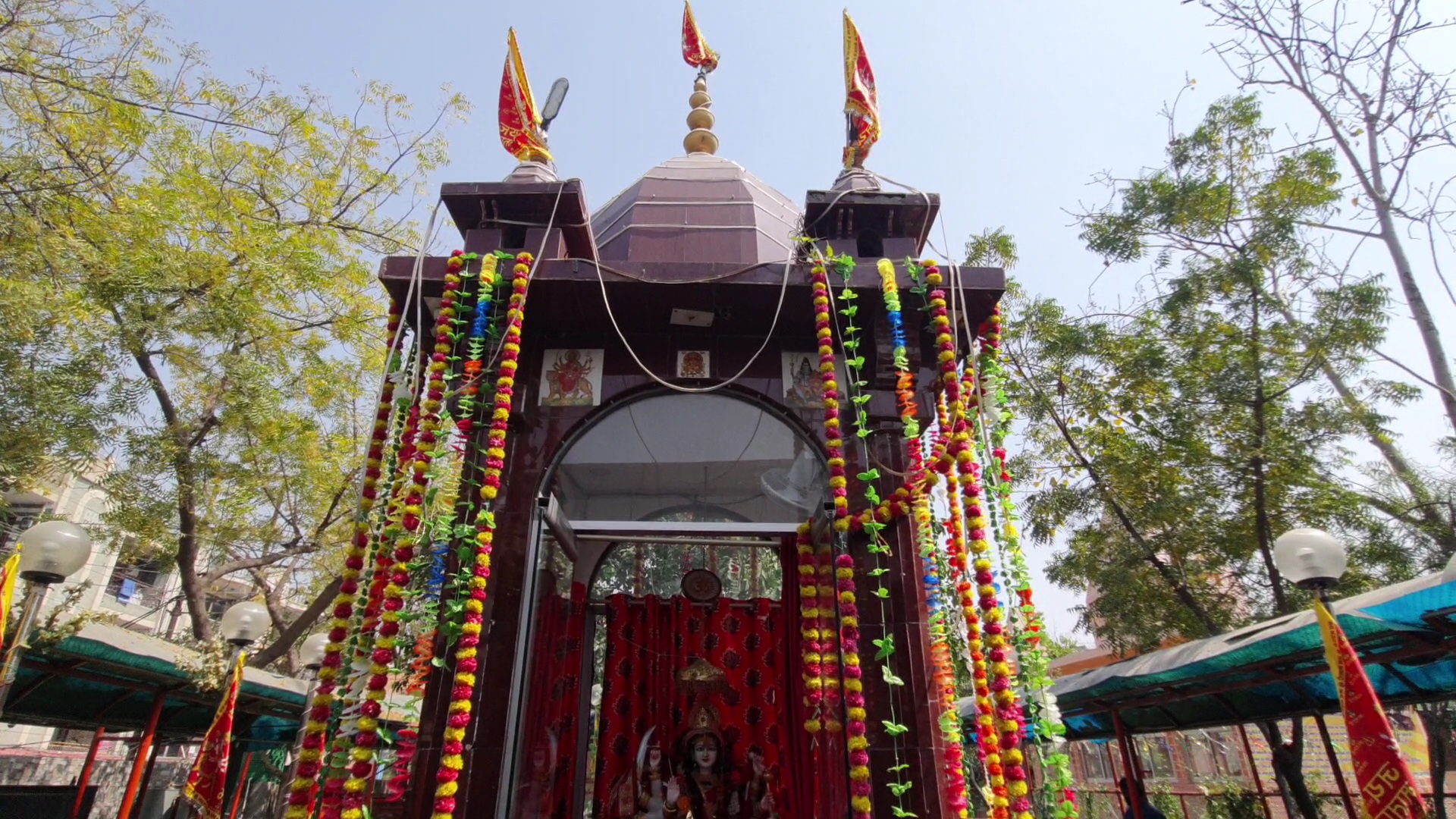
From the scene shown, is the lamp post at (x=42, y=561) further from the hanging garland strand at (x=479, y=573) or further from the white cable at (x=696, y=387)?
the white cable at (x=696, y=387)

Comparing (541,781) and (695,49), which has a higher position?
(695,49)

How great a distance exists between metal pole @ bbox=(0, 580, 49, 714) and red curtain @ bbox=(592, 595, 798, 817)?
4251mm

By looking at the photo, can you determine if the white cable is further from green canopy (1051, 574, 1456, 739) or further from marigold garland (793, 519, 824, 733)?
green canopy (1051, 574, 1456, 739)

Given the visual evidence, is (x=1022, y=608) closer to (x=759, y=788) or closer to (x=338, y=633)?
(x=759, y=788)

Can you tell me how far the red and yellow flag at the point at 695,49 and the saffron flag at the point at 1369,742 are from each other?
8058 mm

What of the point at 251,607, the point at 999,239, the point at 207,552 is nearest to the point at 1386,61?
the point at 999,239

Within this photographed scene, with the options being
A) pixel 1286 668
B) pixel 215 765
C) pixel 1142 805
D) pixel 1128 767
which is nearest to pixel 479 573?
pixel 215 765

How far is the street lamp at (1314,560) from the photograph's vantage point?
479 centimetres

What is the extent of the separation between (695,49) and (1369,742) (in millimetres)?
8756

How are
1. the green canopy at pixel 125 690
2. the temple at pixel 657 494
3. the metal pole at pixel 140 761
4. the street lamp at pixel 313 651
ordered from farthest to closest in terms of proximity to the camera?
the street lamp at pixel 313 651
the metal pole at pixel 140 761
the green canopy at pixel 125 690
the temple at pixel 657 494

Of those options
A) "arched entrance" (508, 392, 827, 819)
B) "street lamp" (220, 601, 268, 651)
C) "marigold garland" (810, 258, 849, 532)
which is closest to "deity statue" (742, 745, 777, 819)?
"arched entrance" (508, 392, 827, 819)

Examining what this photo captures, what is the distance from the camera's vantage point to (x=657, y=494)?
637 centimetres

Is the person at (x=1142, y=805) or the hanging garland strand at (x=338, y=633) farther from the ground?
the hanging garland strand at (x=338, y=633)

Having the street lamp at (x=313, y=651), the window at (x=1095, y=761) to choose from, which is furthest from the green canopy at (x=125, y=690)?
the window at (x=1095, y=761)
